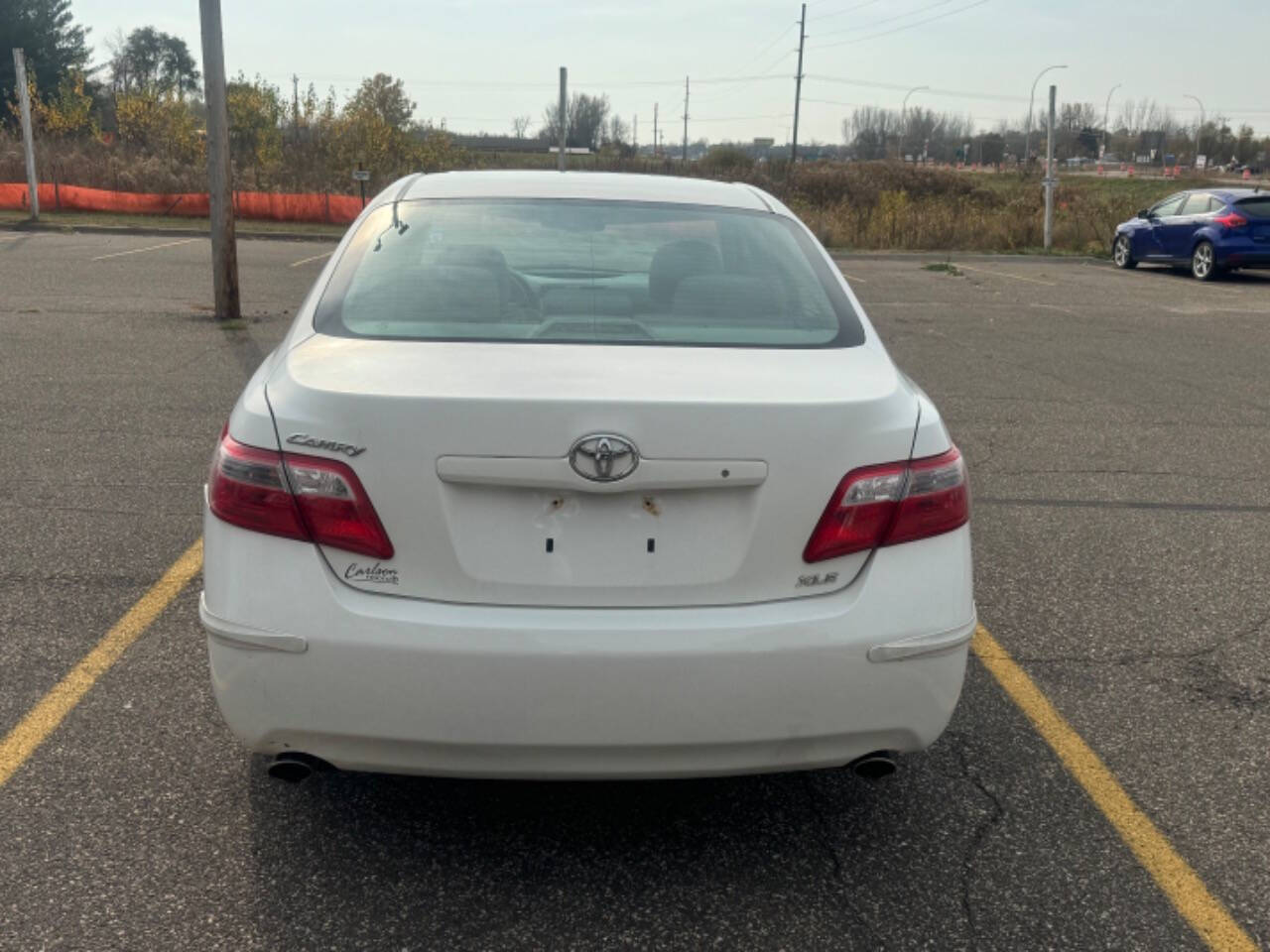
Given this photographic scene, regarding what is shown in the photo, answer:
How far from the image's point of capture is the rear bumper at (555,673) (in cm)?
245

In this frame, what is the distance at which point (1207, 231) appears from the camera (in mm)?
21000

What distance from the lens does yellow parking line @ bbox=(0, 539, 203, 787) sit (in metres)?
3.37

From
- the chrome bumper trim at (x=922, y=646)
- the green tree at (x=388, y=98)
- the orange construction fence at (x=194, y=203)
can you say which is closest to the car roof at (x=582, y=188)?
the chrome bumper trim at (x=922, y=646)

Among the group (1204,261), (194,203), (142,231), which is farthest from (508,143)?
(1204,261)

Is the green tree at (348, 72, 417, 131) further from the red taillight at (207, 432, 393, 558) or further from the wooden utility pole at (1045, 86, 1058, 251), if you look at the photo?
the red taillight at (207, 432, 393, 558)

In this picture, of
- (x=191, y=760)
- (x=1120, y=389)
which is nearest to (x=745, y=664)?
(x=191, y=760)

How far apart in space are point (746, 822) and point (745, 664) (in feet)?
2.64

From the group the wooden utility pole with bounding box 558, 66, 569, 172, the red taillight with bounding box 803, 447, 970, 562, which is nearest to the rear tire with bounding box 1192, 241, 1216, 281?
→ the wooden utility pole with bounding box 558, 66, 569, 172

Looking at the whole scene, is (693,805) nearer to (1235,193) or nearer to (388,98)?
(1235,193)

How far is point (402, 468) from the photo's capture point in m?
2.46

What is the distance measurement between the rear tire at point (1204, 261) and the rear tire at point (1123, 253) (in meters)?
2.18

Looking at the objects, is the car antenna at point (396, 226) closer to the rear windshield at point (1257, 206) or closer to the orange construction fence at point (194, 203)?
the rear windshield at point (1257, 206)

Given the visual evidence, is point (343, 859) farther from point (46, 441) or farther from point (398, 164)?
point (398, 164)

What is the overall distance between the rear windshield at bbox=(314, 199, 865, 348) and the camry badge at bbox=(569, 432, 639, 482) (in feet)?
1.83
